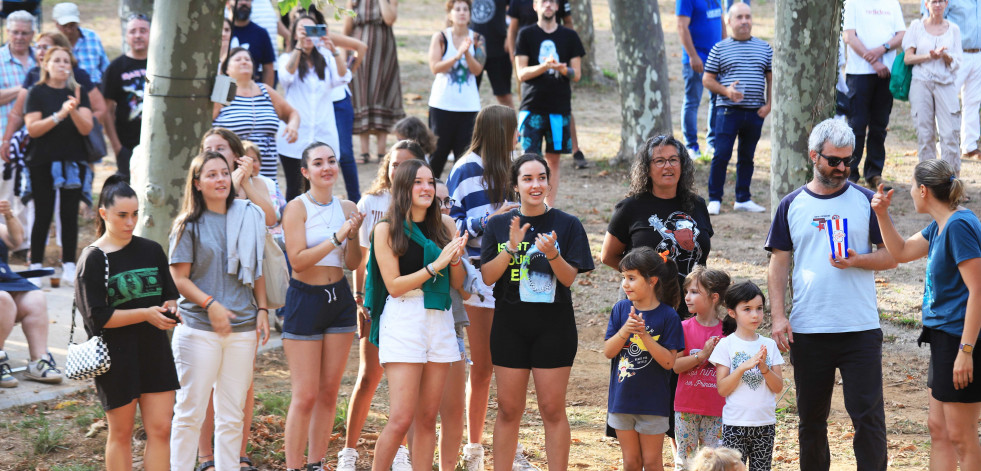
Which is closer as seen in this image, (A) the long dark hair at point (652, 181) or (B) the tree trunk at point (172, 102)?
(A) the long dark hair at point (652, 181)

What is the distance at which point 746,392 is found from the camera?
5055mm

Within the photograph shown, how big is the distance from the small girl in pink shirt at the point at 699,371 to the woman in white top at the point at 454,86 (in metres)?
5.18

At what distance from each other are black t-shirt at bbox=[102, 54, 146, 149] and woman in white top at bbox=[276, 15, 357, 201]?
1.29 metres

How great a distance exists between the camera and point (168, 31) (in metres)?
6.01

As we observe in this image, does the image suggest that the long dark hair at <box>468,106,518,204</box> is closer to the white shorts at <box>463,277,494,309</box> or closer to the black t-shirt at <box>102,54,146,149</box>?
the white shorts at <box>463,277,494,309</box>

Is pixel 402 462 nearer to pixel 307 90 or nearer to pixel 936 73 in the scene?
pixel 307 90

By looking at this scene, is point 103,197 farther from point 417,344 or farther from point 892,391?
point 892,391

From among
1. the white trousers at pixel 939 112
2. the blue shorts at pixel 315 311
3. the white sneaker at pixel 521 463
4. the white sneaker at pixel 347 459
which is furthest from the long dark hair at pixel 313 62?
the white trousers at pixel 939 112

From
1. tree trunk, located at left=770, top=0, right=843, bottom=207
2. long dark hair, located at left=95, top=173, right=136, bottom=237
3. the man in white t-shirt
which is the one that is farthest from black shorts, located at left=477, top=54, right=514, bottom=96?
long dark hair, located at left=95, top=173, right=136, bottom=237

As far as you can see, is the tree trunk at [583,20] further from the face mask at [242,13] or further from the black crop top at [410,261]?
the black crop top at [410,261]

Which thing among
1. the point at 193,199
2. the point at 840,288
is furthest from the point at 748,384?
the point at 193,199

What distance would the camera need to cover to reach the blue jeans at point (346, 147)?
387 inches

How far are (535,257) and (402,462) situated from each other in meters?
1.47

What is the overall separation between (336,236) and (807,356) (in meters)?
2.52
